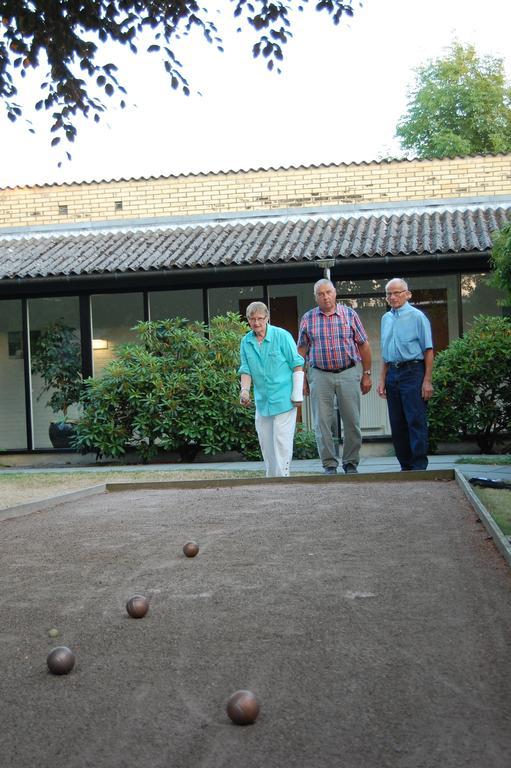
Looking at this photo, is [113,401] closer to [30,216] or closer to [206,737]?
[30,216]

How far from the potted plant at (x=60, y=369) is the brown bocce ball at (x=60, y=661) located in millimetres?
11317

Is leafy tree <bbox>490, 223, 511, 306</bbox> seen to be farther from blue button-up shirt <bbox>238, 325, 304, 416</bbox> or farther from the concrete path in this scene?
blue button-up shirt <bbox>238, 325, 304, 416</bbox>

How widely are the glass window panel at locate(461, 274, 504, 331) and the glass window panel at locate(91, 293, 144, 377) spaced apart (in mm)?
4900

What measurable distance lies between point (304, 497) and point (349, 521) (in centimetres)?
103

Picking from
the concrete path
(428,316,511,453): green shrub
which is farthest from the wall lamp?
(428,316,511,453): green shrub

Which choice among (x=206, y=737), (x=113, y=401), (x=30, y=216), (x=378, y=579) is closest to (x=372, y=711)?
(x=206, y=737)

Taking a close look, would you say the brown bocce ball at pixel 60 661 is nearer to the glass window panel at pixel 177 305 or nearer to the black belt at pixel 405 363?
the black belt at pixel 405 363

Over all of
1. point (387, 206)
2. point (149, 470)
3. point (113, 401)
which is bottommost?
point (149, 470)

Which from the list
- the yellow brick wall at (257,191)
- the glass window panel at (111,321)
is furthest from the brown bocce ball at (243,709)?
the yellow brick wall at (257,191)

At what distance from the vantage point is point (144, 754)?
1.98 metres

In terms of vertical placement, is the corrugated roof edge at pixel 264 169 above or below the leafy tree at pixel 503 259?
above

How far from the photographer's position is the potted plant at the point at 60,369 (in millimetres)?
14062

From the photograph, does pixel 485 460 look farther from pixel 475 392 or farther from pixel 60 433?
pixel 60 433

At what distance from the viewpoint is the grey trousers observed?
7.77 meters
